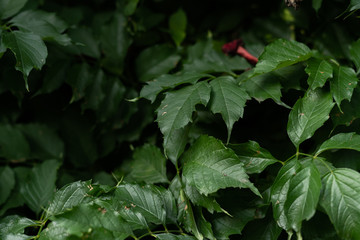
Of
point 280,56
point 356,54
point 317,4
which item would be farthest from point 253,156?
point 317,4

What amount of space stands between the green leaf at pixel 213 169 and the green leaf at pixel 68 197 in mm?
305

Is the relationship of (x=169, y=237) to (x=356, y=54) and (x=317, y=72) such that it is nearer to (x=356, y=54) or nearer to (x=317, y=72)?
(x=317, y=72)

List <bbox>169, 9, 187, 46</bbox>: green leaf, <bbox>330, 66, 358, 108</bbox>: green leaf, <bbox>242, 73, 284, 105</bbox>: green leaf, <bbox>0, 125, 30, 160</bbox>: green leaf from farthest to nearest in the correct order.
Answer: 1. <bbox>169, 9, 187, 46</bbox>: green leaf
2. <bbox>0, 125, 30, 160</bbox>: green leaf
3. <bbox>242, 73, 284, 105</bbox>: green leaf
4. <bbox>330, 66, 358, 108</bbox>: green leaf

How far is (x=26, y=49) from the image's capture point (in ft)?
4.10

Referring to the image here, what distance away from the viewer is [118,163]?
1.80m

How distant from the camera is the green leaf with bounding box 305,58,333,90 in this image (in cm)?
110

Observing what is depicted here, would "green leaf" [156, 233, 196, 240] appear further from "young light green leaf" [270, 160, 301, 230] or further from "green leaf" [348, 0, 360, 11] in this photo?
"green leaf" [348, 0, 360, 11]

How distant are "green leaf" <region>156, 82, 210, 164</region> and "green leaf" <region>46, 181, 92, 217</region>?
277 millimetres

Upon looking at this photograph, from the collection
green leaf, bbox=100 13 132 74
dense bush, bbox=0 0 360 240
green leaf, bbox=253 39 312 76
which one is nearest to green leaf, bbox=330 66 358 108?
dense bush, bbox=0 0 360 240

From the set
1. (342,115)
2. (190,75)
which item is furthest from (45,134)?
(342,115)

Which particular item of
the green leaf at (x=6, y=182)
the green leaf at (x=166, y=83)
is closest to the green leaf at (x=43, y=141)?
the green leaf at (x=6, y=182)

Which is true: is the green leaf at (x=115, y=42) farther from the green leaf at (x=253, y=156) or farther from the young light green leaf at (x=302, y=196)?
the young light green leaf at (x=302, y=196)

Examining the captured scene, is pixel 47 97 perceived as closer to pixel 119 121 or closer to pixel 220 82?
pixel 119 121

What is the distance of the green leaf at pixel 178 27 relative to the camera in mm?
1808
